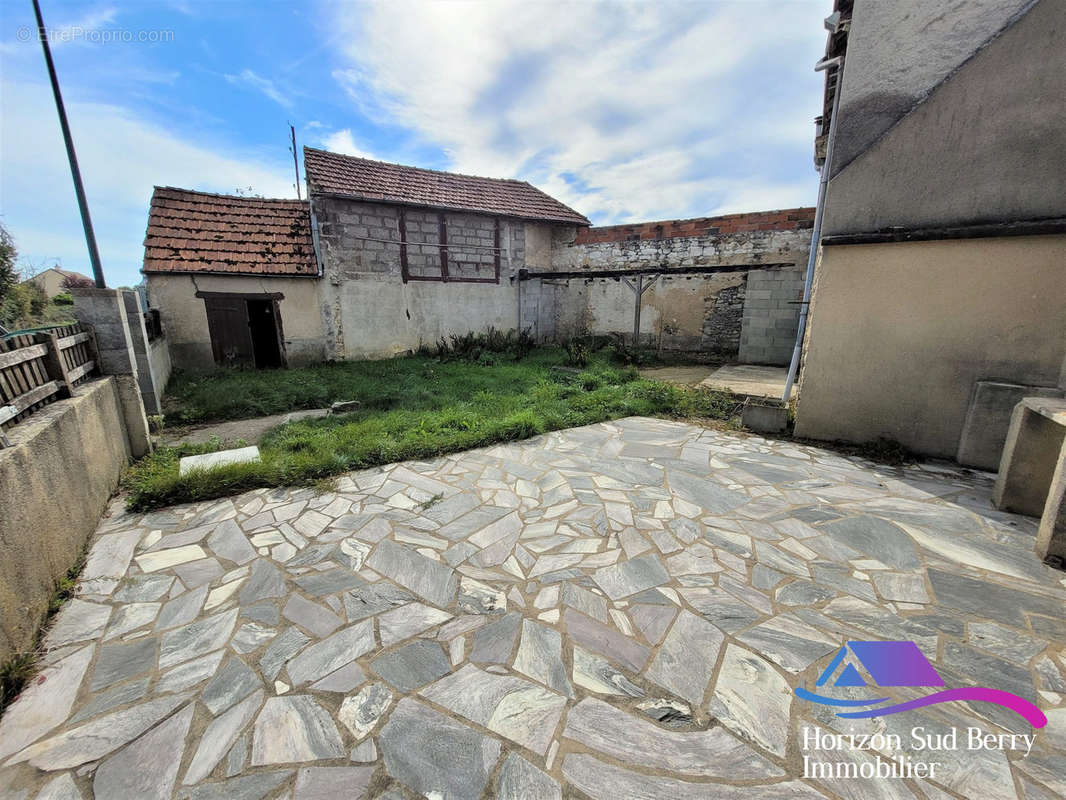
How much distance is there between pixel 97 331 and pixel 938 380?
333 inches

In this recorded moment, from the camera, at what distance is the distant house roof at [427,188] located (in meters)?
10.4

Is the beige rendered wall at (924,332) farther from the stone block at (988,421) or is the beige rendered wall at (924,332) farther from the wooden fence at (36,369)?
the wooden fence at (36,369)

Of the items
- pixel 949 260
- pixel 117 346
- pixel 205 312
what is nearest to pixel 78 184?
pixel 117 346

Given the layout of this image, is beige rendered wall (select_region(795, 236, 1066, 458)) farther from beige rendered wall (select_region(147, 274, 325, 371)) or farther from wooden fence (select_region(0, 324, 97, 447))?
beige rendered wall (select_region(147, 274, 325, 371))

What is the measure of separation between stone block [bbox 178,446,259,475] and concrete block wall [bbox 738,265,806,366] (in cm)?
1060

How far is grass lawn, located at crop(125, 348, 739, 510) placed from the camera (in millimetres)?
4207

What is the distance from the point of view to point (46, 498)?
263 cm

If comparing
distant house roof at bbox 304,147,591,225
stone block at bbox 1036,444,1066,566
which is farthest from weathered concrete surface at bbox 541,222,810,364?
stone block at bbox 1036,444,1066,566

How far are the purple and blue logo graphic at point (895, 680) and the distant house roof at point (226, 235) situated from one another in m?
11.2

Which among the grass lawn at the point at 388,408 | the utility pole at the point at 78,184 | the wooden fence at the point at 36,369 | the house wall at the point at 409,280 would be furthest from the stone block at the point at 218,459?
the house wall at the point at 409,280

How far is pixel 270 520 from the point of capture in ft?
11.6

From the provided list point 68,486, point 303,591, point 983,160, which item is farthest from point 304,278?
point 983,160

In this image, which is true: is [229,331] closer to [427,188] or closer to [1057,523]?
[427,188]

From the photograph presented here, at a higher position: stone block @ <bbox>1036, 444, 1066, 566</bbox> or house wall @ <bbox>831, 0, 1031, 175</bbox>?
house wall @ <bbox>831, 0, 1031, 175</bbox>
